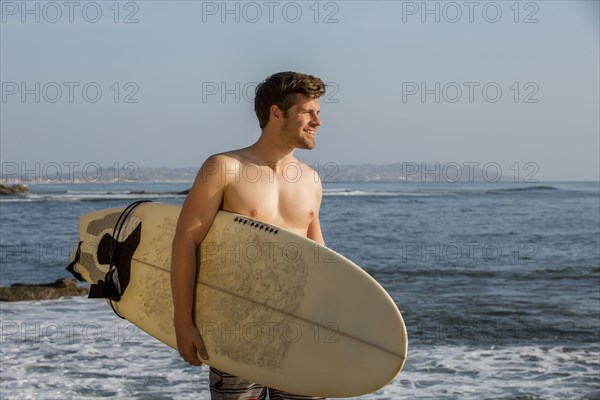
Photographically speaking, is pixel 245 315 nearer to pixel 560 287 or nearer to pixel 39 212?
pixel 560 287

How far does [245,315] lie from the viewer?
2.89 meters

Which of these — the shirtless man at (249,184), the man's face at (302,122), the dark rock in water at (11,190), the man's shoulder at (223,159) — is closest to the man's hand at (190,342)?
the shirtless man at (249,184)

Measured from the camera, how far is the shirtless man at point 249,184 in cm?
270

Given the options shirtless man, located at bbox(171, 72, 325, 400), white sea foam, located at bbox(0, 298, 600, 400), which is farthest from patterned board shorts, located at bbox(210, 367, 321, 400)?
white sea foam, located at bbox(0, 298, 600, 400)

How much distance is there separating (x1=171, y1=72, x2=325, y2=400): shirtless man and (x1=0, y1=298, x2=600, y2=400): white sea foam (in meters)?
3.87

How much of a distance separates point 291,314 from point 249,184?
1.69 ft

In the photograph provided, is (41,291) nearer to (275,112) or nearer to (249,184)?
(249,184)

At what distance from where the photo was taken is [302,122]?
2730mm

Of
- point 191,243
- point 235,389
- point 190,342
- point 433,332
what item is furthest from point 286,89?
point 433,332

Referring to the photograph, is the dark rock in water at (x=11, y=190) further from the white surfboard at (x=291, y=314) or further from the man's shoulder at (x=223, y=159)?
the man's shoulder at (x=223, y=159)

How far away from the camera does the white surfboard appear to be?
2.82 metres

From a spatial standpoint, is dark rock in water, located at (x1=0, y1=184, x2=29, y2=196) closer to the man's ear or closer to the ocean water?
the ocean water

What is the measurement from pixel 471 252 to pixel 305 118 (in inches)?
734

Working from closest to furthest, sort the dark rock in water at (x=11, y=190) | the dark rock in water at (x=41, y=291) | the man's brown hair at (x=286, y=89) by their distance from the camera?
the man's brown hair at (x=286, y=89), the dark rock in water at (x=41, y=291), the dark rock in water at (x=11, y=190)
